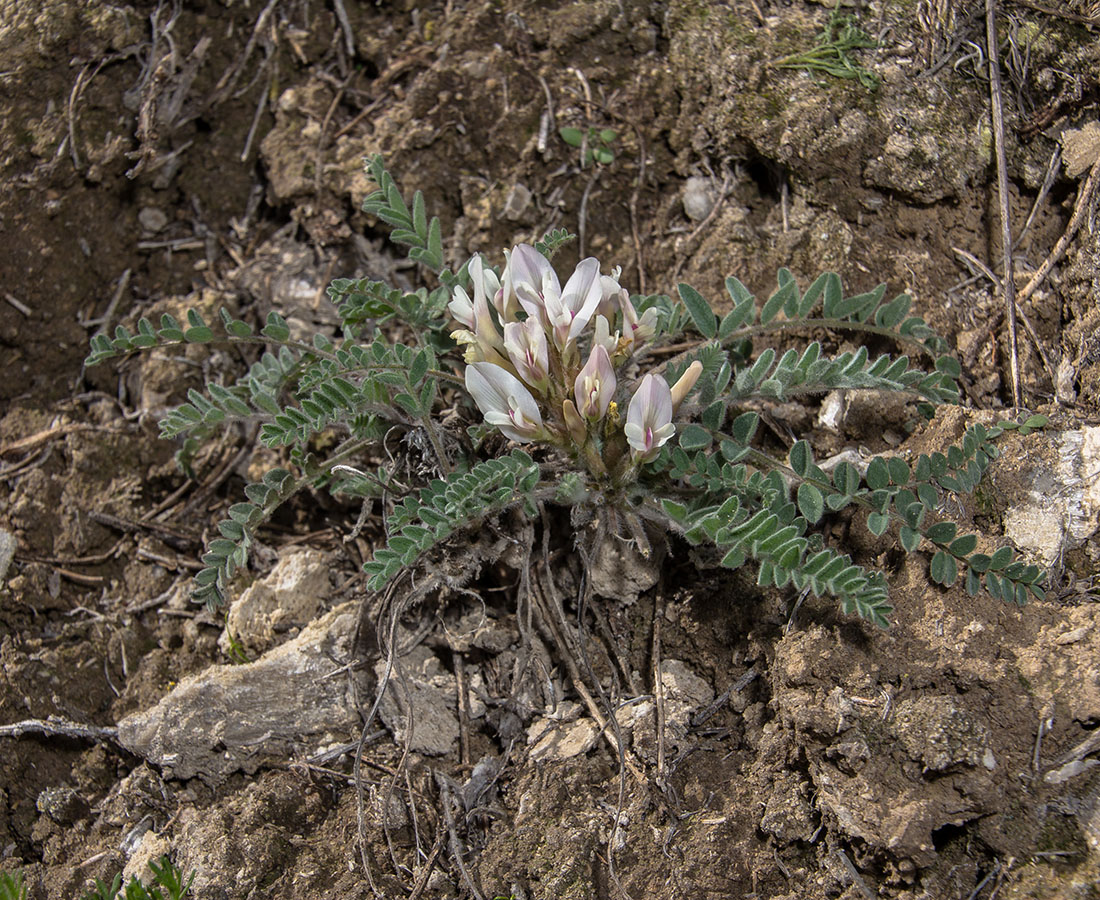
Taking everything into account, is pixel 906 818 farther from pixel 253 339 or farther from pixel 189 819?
pixel 253 339

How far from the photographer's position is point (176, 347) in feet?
12.0

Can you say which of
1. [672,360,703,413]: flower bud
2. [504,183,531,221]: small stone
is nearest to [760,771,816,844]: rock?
[672,360,703,413]: flower bud

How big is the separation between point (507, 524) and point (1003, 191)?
2068mm

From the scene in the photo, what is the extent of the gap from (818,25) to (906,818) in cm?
290

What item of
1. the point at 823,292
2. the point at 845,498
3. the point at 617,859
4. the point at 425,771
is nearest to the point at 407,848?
the point at 425,771

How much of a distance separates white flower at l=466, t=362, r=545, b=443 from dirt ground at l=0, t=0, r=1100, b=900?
0.64 metres

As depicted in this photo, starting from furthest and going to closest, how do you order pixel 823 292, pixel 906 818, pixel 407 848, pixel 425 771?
pixel 823 292 < pixel 425 771 < pixel 407 848 < pixel 906 818

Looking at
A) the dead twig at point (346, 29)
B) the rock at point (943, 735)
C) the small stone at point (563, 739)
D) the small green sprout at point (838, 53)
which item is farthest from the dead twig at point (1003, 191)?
the dead twig at point (346, 29)

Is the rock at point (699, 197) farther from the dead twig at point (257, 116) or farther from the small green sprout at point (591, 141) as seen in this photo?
the dead twig at point (257, 116)

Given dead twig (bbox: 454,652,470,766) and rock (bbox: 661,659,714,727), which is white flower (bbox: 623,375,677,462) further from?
dead twig (bbox: 454,652,470,766)

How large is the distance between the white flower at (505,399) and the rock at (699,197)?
1450 millimetres

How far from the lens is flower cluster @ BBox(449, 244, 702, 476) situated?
91.0 inches

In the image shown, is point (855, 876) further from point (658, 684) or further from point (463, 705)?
point (463, 705)

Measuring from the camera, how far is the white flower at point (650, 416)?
7.36 feet
